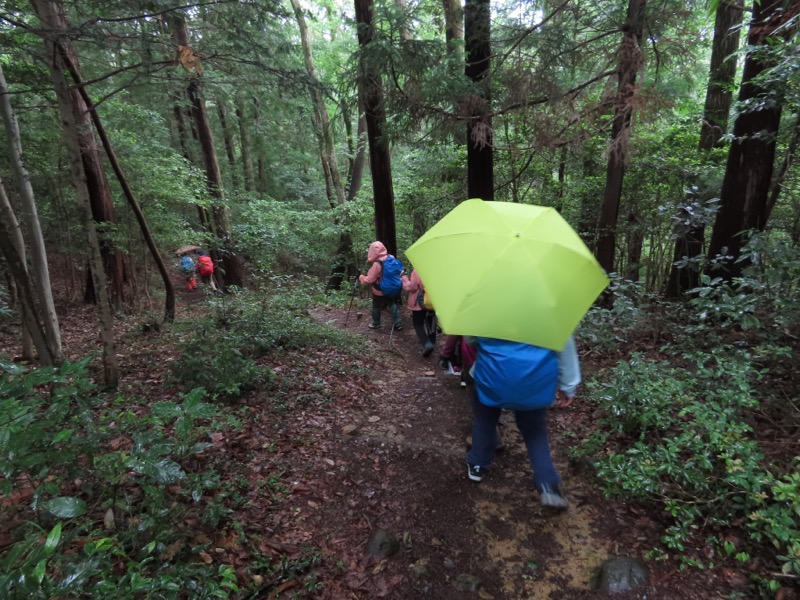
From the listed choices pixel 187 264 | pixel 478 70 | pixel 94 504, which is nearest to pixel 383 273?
pixel 478 70

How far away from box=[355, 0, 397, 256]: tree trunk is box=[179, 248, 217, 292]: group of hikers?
5.55 m

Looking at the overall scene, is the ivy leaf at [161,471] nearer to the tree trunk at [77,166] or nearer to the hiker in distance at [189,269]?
the tree trunk at [77,166]

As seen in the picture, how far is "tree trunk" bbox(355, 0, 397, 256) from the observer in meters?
7.24

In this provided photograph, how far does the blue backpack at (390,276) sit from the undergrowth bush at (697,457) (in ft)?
13.1

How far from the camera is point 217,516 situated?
2.81 m

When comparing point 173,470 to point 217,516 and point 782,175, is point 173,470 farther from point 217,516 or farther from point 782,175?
point 782,175

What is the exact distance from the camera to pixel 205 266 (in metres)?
13.2

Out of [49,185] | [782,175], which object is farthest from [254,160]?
[782,175]

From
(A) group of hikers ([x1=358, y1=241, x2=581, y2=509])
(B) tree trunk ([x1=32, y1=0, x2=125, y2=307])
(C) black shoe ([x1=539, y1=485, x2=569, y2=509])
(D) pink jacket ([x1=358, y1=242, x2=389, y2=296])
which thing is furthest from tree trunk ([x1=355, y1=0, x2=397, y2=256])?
(C) black shoe ([x1=539, y1=485, x2=569, y2=509])

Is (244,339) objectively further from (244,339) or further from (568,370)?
(568,370)

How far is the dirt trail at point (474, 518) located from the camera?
2.73 m

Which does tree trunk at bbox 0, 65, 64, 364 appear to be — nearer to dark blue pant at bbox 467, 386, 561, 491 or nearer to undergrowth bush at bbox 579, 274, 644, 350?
dark blue pant at bbox 467, 386, 561, 491

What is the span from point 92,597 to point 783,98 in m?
6.68

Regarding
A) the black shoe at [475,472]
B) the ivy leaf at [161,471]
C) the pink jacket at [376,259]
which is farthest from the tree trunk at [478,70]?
the ivy leaf at [161,471]
